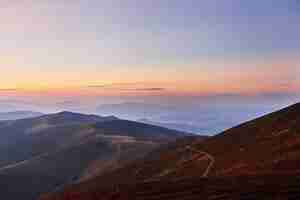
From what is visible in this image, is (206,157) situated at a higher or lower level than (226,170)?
lower

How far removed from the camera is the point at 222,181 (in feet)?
152

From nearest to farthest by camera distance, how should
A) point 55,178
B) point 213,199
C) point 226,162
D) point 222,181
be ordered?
1. point 213,199
2. point 222,181
3. point 226,162
4. point 55,178

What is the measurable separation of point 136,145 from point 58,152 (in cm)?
4597

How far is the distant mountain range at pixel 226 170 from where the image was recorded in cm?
4066

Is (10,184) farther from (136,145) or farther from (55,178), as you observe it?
(136,145)

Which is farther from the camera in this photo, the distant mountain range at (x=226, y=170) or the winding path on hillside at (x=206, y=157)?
the winding path on hillside at (x=206, y=157)

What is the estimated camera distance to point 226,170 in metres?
67.4

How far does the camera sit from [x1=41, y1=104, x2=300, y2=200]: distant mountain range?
4066 cm

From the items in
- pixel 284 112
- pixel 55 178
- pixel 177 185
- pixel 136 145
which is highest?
pixel 284 112

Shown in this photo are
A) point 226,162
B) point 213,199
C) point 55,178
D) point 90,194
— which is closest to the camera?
point 213,199

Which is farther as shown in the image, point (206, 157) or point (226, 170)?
point (206, 157)

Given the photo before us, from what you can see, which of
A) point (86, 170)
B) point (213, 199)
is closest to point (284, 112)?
point (213, 199)

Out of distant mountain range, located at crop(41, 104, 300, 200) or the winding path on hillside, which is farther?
the winding path on hillside

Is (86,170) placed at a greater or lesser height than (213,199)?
lesser
